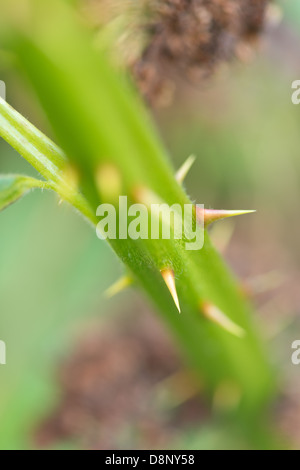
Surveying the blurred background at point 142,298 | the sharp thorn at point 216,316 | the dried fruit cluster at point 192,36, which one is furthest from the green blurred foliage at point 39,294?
the sharp thorn at point 216,316

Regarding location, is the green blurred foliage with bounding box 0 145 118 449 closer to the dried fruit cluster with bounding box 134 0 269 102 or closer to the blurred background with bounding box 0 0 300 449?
the blurred background with bounding box 0 0 300 449

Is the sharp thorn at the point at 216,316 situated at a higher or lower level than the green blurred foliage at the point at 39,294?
lower

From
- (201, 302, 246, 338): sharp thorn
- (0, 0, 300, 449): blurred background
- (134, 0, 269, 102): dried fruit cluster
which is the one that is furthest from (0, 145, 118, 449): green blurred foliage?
(201, 302, 246, 338): sharp thorn

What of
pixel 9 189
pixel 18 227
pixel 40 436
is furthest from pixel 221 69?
pixel 40 436

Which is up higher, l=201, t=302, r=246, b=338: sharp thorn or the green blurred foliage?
the green blurred foliage

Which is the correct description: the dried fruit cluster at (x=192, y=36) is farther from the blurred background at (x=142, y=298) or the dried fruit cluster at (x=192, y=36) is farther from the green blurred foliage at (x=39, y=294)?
the green blurred foliage at (x=39, y=294)

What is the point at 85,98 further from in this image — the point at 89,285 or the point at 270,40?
the point at 270,40

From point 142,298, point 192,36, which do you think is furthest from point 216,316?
point 142,298

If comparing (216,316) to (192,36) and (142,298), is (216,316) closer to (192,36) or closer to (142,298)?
(192,36)
